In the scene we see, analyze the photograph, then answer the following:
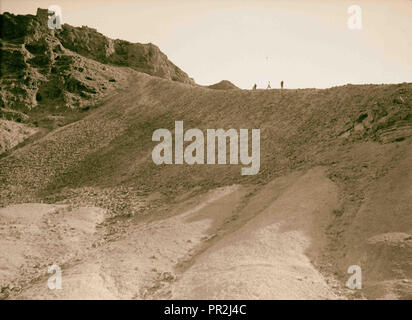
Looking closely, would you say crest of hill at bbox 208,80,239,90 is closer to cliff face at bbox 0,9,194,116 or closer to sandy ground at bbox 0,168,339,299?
cliff face at bbox 0,9,194,116

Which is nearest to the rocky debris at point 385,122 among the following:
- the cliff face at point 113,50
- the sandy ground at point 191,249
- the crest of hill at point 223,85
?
the sandy ground at point 191,249

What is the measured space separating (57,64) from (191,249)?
108 ft

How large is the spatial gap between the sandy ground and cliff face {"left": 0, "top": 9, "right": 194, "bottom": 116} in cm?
2089

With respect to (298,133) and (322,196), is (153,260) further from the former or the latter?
(298,133)

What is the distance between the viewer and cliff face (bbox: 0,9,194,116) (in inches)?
1492

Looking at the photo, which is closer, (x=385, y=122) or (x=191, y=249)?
(x=191, y=249)

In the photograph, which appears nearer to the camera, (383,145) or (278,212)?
(278,212)

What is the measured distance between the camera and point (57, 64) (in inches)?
1612

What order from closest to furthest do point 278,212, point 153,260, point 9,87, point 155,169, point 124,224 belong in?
point 153,260 < point 278,212 < point 124,224 < point 155,169 < point 9,87

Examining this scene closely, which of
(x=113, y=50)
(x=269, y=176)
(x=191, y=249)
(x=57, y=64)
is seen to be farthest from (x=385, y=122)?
(x=113, y=50)

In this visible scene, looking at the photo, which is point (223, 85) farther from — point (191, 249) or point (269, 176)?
point (191, 249)

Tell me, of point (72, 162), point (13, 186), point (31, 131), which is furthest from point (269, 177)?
point (31, 131)

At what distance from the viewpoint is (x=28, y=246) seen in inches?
618

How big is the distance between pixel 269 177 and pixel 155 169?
779cm
